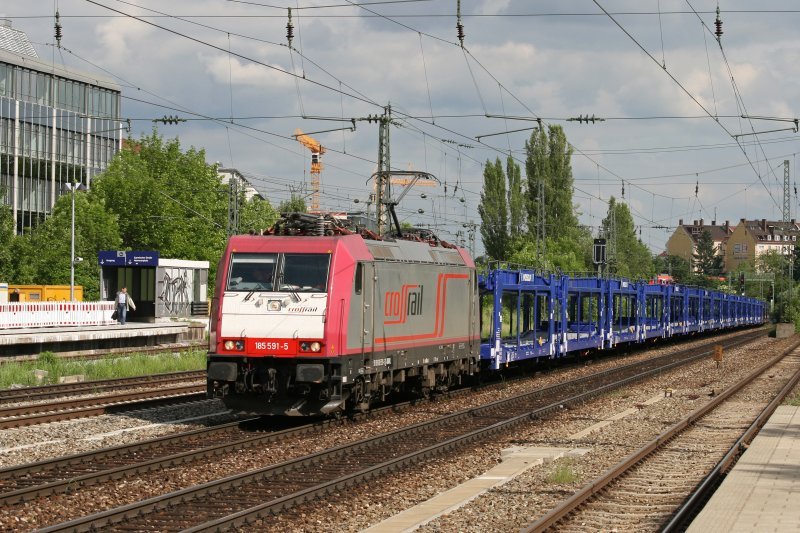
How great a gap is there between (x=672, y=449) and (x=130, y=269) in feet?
117

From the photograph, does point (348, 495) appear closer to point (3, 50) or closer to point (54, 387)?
point (54, 387)

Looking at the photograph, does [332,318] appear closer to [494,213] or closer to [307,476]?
[307,476]

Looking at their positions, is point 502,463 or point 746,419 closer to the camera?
point 502,463

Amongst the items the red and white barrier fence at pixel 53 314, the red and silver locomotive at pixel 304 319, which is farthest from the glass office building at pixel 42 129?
the red and silver locomotive at pixel 304 319

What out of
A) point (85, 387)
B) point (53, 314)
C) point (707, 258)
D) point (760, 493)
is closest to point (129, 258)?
point (53, 314)

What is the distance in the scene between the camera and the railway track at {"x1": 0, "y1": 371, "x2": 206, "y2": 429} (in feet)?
61.2

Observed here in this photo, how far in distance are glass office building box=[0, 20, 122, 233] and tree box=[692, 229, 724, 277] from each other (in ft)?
398

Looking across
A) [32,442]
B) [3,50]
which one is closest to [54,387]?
[32,442]

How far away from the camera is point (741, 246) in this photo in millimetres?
190750

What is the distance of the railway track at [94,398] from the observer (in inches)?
734

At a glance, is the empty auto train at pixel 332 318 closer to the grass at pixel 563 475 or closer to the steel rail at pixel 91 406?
the steel rail at pixel 91 406

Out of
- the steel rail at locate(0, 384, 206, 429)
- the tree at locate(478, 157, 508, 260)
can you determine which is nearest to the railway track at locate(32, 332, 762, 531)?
the steel rail at locate(0, 384, 206, 429)

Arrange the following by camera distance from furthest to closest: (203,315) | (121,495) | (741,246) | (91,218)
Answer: (741,246)
(91,218)
(203,315)
(121,495)

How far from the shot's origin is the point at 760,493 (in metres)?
11.1
